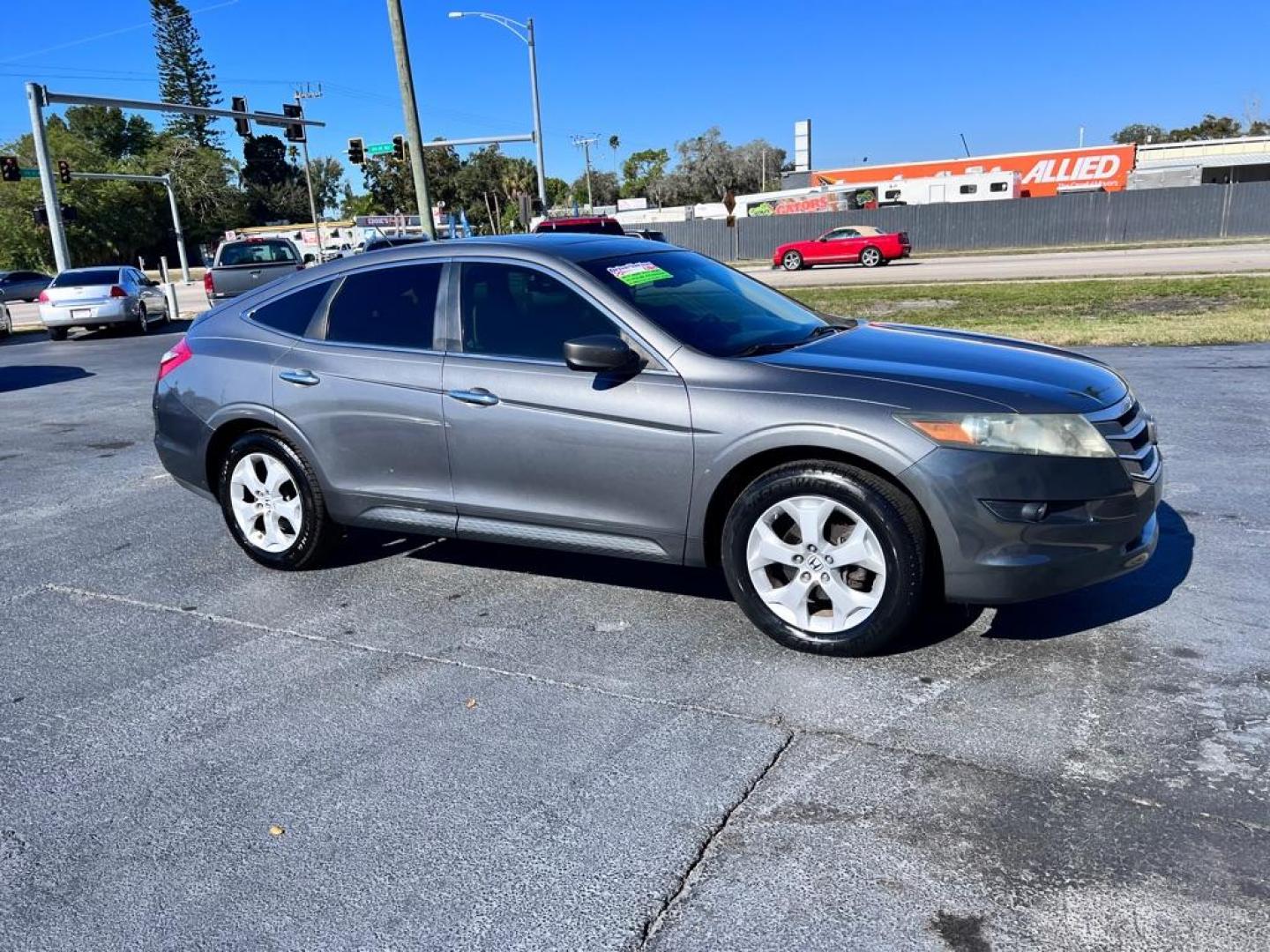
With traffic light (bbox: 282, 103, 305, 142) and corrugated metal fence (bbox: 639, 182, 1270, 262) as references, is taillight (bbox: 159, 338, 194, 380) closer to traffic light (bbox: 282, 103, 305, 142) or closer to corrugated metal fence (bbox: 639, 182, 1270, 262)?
traffic light (bbox: 282, 103, 305, 142)

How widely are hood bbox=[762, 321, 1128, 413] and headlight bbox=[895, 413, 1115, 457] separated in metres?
0.05

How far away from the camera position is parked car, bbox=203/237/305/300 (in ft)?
67.2

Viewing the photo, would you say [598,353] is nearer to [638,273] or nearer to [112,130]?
[638,273]

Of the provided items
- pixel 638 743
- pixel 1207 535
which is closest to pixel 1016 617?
pixel 1207 535

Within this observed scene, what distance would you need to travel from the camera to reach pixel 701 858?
9.49 ft

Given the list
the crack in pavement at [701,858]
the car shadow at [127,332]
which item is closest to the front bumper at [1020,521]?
the crack in pavement at [701,858]

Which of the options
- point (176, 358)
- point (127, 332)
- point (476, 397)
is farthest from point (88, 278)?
point (476, 397)

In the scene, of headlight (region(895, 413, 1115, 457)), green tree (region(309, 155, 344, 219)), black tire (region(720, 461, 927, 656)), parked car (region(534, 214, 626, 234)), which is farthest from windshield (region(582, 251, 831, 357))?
green tree (region(309, 155, 344, 219))

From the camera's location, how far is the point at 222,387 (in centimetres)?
545

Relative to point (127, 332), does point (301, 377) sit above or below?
above

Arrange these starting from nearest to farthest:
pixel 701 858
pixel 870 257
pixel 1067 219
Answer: pixel 701 858, pixel 870 257, pixel 1067 219

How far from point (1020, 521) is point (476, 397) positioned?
93.6 inches

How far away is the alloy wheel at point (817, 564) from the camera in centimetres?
399

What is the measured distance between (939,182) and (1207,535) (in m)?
47.1
